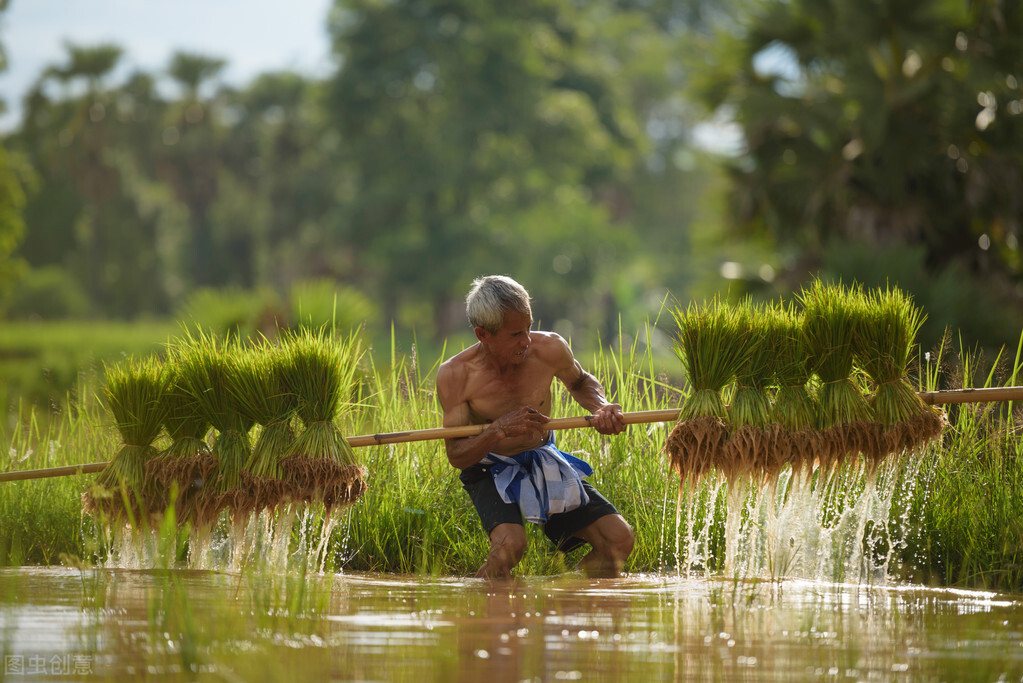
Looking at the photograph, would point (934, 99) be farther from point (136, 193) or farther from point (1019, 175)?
point (136, 193)

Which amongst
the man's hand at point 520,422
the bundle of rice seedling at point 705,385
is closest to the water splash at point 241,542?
the man's hand at point 520,422

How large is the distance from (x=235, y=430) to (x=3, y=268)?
2359 centimetres

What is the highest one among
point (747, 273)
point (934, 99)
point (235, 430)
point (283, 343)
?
point (934, 99)

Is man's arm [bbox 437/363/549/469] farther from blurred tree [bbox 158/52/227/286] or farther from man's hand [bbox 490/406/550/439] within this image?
blurred tree [bbox 158/52/227/286]

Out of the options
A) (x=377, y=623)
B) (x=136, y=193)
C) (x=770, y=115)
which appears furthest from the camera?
(x=136, y=193)

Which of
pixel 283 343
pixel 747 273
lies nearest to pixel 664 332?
pixel 283 343

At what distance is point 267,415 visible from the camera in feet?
18.1

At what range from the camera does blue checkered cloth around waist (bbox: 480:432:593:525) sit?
532 cm

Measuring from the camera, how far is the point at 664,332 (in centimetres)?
583

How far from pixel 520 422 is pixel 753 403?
1145 mm

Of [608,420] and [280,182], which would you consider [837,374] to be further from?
[280,182]

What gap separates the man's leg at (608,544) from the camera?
540 centimetres

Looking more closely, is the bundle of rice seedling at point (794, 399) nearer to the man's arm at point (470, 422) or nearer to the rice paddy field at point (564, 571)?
the rice paddy field at point (564, 571)

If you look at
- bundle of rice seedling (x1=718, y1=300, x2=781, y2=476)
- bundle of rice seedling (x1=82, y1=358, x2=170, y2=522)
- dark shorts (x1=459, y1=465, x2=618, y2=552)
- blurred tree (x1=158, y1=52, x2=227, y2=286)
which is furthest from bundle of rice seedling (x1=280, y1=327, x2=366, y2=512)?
blurred tree (x1=158, y1=52, x2=227, y2=286)
